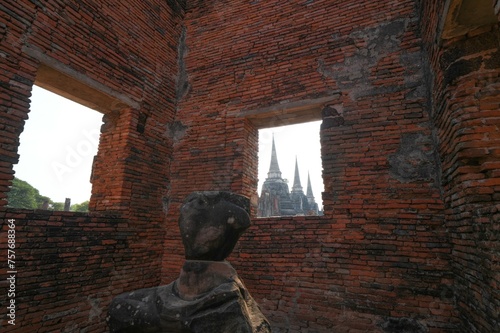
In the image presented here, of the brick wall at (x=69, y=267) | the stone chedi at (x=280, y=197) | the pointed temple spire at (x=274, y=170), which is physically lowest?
the brick wall at (x=69, y=267)

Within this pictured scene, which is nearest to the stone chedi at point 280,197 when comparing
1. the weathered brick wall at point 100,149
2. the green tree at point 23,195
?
the weathered brick wall at point 100,149

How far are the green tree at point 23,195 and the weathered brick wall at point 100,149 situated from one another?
25467mm

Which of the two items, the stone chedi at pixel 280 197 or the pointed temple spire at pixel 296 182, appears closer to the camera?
the stone chedi at pixel 280 197

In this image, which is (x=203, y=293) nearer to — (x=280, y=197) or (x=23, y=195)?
(x=280, y=197)

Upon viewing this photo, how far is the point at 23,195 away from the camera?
24.7m

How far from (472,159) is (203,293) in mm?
3044

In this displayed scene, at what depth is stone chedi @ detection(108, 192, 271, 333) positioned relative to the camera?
191cm

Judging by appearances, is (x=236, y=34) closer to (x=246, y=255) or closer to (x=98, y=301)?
(x=246, y=255)

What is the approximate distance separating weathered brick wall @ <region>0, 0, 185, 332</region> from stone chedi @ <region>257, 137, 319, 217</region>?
14.0m

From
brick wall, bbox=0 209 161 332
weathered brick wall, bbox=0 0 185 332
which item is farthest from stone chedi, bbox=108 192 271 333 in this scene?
weathered brick wall, bbox=0 0 185 332

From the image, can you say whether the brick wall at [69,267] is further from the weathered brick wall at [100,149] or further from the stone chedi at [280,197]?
the stone chedi at [280,197]

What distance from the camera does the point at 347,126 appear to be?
448 centimetres

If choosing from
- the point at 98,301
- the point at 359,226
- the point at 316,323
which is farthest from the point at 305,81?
the point at 98,301

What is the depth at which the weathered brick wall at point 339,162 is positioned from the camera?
3732 mm
